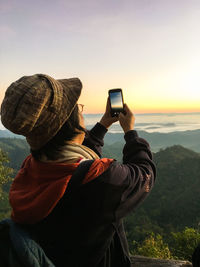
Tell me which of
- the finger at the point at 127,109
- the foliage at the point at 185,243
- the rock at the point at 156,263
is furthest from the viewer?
the foliage at the point at 185,243

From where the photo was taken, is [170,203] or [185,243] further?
[170,203]

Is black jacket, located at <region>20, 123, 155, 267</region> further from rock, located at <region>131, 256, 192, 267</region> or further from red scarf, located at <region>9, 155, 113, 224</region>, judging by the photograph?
rock, located at <region>131, 256, 192, 267</region>

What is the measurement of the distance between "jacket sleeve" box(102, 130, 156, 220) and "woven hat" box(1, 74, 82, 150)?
36 cm

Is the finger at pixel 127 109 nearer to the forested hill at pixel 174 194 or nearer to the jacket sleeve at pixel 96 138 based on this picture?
the jacket sleeve at pixel 96 138

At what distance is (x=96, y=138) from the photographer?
6.19 ft

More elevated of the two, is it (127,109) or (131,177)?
(127,109)

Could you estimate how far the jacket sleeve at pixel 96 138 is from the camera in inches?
73.1

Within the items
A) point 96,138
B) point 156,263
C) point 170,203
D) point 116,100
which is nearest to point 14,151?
point 170,203

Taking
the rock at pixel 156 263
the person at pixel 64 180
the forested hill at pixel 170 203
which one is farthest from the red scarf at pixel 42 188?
the forested hill at pixel 170 203

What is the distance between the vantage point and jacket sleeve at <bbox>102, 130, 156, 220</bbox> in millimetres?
1163

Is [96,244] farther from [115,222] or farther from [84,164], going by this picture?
[84,164]

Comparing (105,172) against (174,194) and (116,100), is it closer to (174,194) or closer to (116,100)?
(116,100)

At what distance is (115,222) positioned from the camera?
→ 1274 millimetres

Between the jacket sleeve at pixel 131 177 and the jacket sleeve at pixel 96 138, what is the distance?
485 mm
